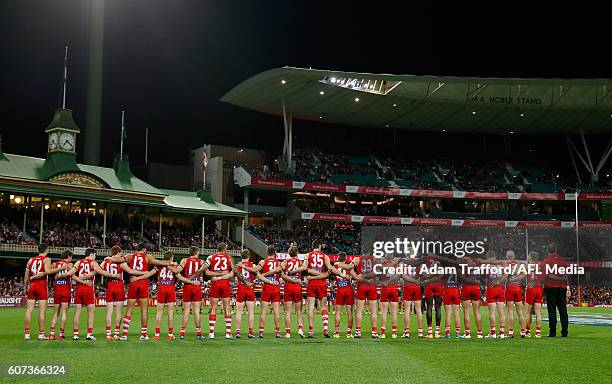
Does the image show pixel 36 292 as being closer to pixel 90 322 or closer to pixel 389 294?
pixel 90 322

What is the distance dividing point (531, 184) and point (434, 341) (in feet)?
212

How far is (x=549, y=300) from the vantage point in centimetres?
1920

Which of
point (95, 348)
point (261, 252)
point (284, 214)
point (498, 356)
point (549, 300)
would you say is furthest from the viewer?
point (284, 214)

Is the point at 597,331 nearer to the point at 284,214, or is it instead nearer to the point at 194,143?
the point at 284,214

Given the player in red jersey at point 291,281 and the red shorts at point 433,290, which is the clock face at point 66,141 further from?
the red shorts at point 433,290

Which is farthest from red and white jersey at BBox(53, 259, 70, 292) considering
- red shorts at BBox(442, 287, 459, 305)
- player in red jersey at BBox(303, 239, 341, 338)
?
red shorts at BBox(442, 287, 459, 305)

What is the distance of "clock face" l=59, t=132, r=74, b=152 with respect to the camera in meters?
51.3

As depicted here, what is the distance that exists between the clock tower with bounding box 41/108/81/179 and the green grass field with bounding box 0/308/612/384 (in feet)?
113

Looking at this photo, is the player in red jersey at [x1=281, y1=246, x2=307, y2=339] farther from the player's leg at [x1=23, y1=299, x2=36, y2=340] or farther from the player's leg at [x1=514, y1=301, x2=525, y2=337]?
the player's leg at [x1=23, y1=299, x2=36, y2=340]

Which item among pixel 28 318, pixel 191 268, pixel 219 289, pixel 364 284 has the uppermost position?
pixel 191 268

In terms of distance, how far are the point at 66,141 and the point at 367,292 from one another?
3967cm

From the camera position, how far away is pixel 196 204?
198 ft

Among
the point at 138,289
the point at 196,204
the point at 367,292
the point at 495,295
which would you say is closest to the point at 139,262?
the point at 138,289

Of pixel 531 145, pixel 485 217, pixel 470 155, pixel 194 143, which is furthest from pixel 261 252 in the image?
pixel 531 145
